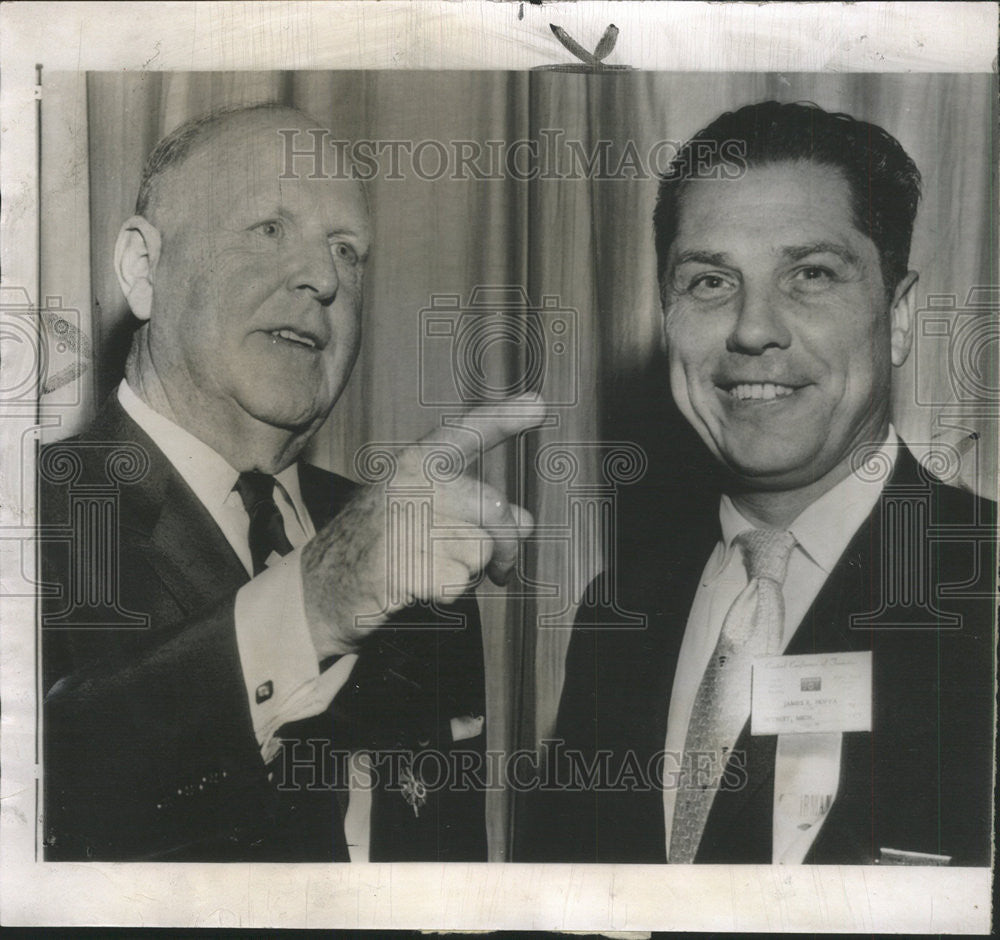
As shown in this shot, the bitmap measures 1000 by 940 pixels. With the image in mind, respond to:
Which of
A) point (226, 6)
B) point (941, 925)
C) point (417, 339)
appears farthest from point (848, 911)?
point (226, 6)

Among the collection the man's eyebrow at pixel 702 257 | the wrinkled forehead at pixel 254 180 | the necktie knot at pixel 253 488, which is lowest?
the necktie knot at pixel 253 488

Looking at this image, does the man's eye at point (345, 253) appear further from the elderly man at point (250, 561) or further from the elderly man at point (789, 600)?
the elderly man at point (789, 600)

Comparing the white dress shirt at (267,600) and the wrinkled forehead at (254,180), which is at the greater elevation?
the wrinkled forehead at (254,180)

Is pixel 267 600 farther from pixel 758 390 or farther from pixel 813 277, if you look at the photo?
pixel 813 277

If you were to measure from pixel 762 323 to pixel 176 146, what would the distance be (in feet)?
4.95

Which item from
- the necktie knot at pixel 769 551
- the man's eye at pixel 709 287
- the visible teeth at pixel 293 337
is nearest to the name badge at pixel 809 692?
the necktie knot at pixel 769 551

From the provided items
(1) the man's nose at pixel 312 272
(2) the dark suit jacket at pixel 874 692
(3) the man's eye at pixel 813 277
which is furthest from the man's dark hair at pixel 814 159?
(1) the man's nose at pixel 312 272

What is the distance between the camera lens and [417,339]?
2545 mm

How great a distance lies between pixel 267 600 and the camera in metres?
2.52

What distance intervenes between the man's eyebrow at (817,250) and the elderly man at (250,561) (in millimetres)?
724

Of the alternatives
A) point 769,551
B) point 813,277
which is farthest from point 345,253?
point 769,551

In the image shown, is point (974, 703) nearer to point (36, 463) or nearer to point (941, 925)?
point (941, 925)

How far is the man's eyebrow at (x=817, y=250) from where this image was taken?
8.20ft

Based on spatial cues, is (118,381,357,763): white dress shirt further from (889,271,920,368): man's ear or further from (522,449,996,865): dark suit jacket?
(889,271,920,368): man's ear
